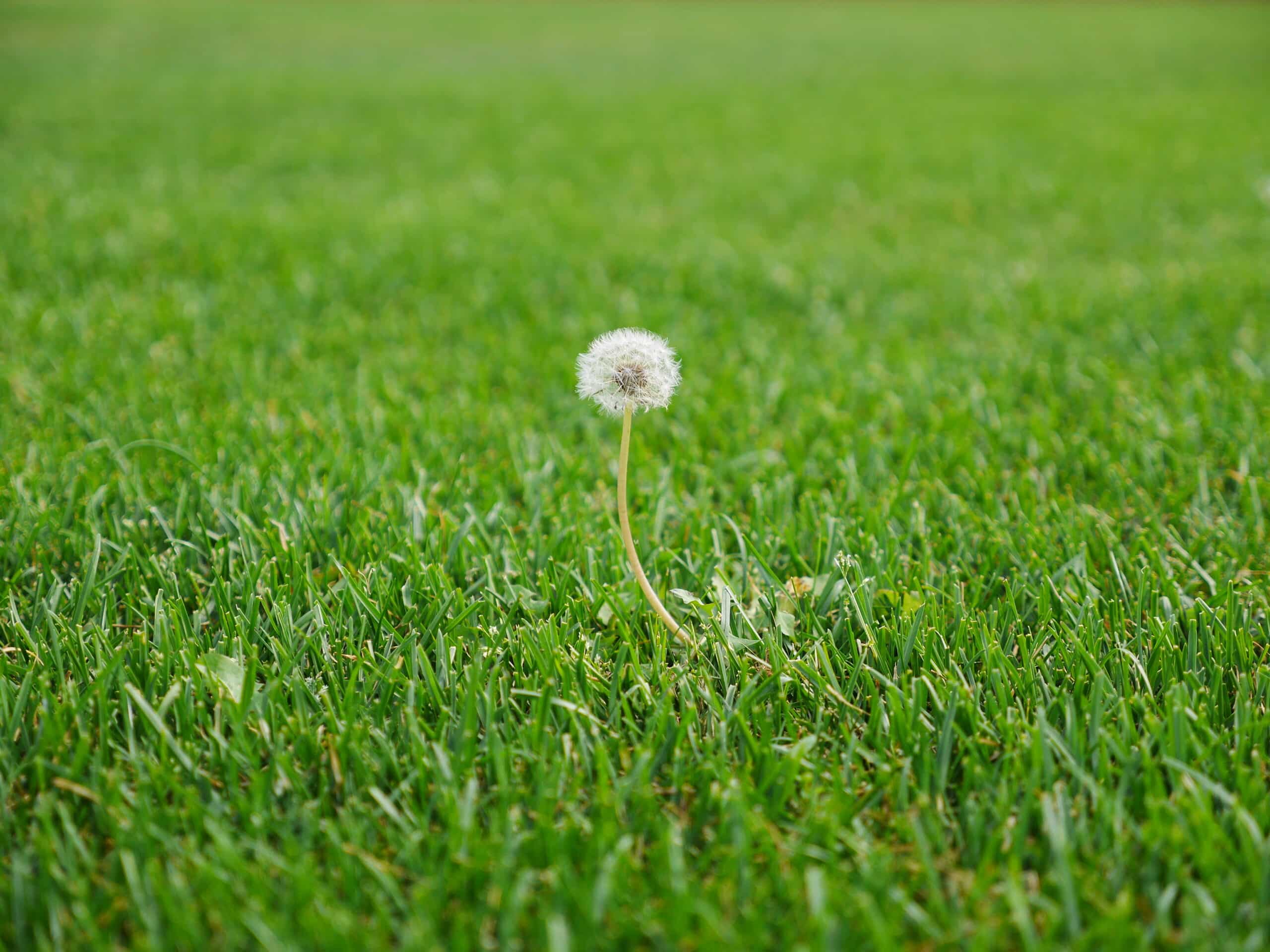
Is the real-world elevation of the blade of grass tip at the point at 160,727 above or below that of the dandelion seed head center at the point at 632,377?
below

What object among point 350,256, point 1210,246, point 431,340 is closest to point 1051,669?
point 431,340

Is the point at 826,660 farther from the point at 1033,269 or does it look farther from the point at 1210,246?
the point at 1210,246

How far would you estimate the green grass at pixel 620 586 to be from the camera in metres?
1.19

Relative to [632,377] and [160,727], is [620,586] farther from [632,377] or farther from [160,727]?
[160,727]

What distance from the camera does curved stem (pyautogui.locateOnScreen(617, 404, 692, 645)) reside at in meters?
1.52

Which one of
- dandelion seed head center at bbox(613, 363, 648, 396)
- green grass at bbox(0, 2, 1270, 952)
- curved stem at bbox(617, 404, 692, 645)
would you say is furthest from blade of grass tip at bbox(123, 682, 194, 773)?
dandelion seed head center at bbox(613, 363, 648, 396)

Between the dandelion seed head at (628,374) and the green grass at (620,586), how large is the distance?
17.2 inches

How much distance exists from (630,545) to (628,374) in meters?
0.30

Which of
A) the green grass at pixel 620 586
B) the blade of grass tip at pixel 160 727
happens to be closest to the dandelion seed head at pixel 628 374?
the green grass at pixel 620 586

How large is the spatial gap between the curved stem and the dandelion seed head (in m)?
0.03

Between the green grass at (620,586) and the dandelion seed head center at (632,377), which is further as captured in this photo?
the dandelion seed head center at (632,377)

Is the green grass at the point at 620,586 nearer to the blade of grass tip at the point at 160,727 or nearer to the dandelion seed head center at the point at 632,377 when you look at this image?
the blade of grass tip at the point at 160,727

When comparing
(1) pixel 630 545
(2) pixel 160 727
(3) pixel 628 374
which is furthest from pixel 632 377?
(2) pixel 160 727

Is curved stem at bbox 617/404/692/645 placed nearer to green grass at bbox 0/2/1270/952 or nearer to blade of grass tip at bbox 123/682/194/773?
green grass at bbox 0/2/1270/952
